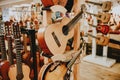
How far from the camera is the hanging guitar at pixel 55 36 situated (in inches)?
57.7

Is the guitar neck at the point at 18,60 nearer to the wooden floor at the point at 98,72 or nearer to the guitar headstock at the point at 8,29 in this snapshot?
the guitar headstock at the point at 8,29

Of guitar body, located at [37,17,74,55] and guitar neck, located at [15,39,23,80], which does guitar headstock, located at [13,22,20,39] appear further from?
guitar body, located at [37,17,74,55]

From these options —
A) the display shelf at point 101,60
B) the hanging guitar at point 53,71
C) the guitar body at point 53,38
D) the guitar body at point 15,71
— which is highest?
the guitar body at point 53,38

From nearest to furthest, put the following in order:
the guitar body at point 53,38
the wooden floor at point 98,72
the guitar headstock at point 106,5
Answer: the guitar body at point 53,38, the wooden floor at point 98,72, the guitar headstock at point 106,5

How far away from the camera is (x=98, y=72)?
385 centimetres

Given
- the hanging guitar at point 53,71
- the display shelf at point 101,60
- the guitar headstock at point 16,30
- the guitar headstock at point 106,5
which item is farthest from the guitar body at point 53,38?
the display shelf at point 101,60

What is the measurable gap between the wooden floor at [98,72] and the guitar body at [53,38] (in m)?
2.06

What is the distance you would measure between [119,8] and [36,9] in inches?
99.6

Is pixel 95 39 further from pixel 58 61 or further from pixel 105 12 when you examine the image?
pixel 58 61

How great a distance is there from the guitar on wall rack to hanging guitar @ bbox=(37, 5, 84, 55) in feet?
1.06

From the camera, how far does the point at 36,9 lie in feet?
15.4

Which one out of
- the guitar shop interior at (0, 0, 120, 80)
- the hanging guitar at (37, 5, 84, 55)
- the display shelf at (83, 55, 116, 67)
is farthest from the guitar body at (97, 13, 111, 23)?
the hanging guitar at (37, 5, 84, 55)

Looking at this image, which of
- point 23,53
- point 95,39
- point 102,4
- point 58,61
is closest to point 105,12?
point 102,4

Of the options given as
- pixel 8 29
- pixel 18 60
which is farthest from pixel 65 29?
pixel 8 29
